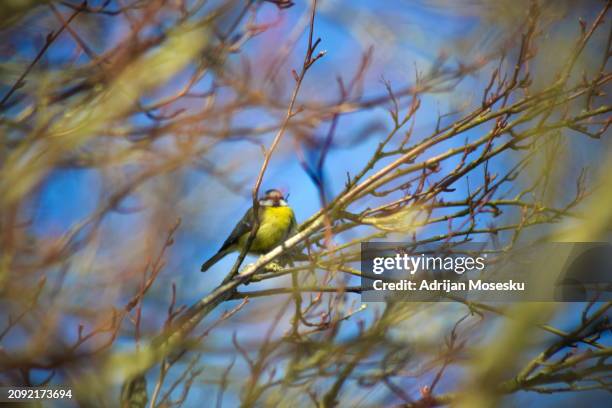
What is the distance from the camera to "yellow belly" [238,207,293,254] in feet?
16.8

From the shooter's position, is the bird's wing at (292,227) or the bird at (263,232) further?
the bird at (263,232)

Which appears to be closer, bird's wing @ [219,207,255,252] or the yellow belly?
bird's wing @ [219,207,255,252]

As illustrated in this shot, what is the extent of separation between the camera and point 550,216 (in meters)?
3.19

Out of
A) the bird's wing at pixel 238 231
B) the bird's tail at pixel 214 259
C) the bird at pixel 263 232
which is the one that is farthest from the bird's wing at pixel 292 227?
the bird's tail at pixel 214 259

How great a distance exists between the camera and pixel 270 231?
5.13 metres

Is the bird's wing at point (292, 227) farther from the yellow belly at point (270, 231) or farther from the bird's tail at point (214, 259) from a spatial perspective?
the bird's tail at point (214, 259)

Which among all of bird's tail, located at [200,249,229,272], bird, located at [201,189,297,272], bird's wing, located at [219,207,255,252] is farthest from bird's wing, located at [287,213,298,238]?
bird's tail, located at [200,249,229,272]

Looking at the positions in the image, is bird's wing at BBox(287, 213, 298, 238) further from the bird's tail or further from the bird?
the bird's tail

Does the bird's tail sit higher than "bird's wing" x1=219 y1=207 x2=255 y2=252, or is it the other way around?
"bird's wing" x1=219 y1=207 x2=255 y2=252

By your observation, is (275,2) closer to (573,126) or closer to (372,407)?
(573,126)

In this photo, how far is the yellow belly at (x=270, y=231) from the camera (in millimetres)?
5129

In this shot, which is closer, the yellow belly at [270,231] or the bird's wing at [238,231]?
the bird's wing at [238,231]

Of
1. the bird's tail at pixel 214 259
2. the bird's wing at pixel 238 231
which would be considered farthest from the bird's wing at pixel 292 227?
the bird's tail at pixel 214 259

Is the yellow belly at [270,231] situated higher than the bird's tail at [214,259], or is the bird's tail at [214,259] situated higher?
the yellow belly at [270,231]
